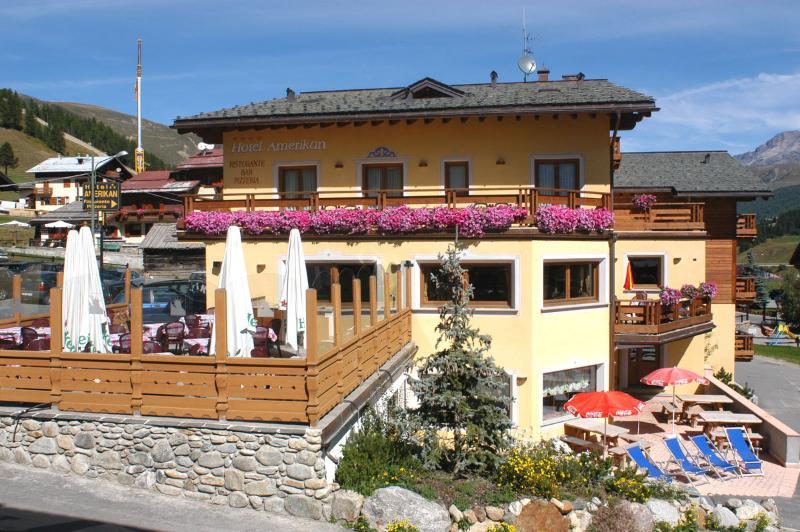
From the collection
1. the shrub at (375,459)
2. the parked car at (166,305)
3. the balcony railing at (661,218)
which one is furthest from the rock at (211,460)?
the balcony railing at (661,218)

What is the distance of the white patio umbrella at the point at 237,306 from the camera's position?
10.1 meters

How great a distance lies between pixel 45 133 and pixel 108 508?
488ft

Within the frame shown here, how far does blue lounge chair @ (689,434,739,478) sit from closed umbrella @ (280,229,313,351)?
966 cm

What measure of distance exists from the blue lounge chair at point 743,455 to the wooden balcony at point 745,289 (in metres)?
11.9

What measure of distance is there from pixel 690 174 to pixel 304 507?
79.7 feet

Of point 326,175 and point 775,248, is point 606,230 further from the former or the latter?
point 775,248

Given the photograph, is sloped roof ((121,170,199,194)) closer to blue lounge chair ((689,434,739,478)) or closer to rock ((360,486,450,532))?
blue lounge chair ((689,434,739,478))

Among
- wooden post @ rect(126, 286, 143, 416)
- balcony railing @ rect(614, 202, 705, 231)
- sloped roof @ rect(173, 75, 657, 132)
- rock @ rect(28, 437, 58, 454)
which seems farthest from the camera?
balcony railing @ rect(614, 202, 705, 231)

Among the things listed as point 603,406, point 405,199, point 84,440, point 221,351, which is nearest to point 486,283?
point 405,199

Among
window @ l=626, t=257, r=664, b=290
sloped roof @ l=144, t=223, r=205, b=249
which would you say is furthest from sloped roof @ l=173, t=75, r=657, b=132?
sloped roof @ l=144, t=223, r=205, b=249

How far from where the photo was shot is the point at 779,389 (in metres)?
26.3

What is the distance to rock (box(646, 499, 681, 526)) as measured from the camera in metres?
11.0

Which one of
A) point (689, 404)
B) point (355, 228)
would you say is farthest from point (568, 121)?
point (689, 404)

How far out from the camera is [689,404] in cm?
2064
